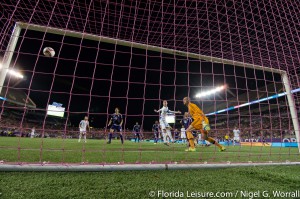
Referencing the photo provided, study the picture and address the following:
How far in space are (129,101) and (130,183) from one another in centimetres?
2397

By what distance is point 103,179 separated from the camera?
2469mm

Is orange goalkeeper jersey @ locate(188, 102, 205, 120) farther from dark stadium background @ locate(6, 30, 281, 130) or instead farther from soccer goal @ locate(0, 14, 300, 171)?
dark stadium background @ locate(6, 30, 281, 130)

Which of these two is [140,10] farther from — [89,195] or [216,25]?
[89,195]

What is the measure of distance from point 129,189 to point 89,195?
1.41 ft

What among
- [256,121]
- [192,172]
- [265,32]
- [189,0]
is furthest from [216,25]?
[256,121]

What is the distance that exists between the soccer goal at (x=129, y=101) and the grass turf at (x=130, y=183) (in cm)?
19

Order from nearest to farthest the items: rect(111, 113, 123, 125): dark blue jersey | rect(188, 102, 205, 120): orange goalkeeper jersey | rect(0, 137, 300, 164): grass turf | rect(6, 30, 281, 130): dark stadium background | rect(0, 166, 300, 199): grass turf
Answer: rect(0, 166, 300, 199): grass turf
rect(0, 137, 300, 164): grass turf
rect(188, 102, 205, 120): orange goalkeeper jersey
rect(111, 113, 123, 125): dark blue jersey
rect(6, 30, 281, 130): dark stadium background

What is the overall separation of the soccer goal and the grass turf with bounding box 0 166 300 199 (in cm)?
19

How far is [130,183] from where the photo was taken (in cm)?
237

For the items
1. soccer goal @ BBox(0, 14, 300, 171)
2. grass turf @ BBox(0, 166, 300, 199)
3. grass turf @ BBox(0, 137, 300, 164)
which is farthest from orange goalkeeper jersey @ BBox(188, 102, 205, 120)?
grass turf @ BBox(0, 166, 300, 199)

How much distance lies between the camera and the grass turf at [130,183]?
2027mm

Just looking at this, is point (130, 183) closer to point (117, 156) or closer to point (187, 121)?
point (117, 156)

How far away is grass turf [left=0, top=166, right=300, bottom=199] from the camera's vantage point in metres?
2.03

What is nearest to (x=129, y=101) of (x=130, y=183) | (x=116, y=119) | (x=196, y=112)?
(x=116, y=119)
